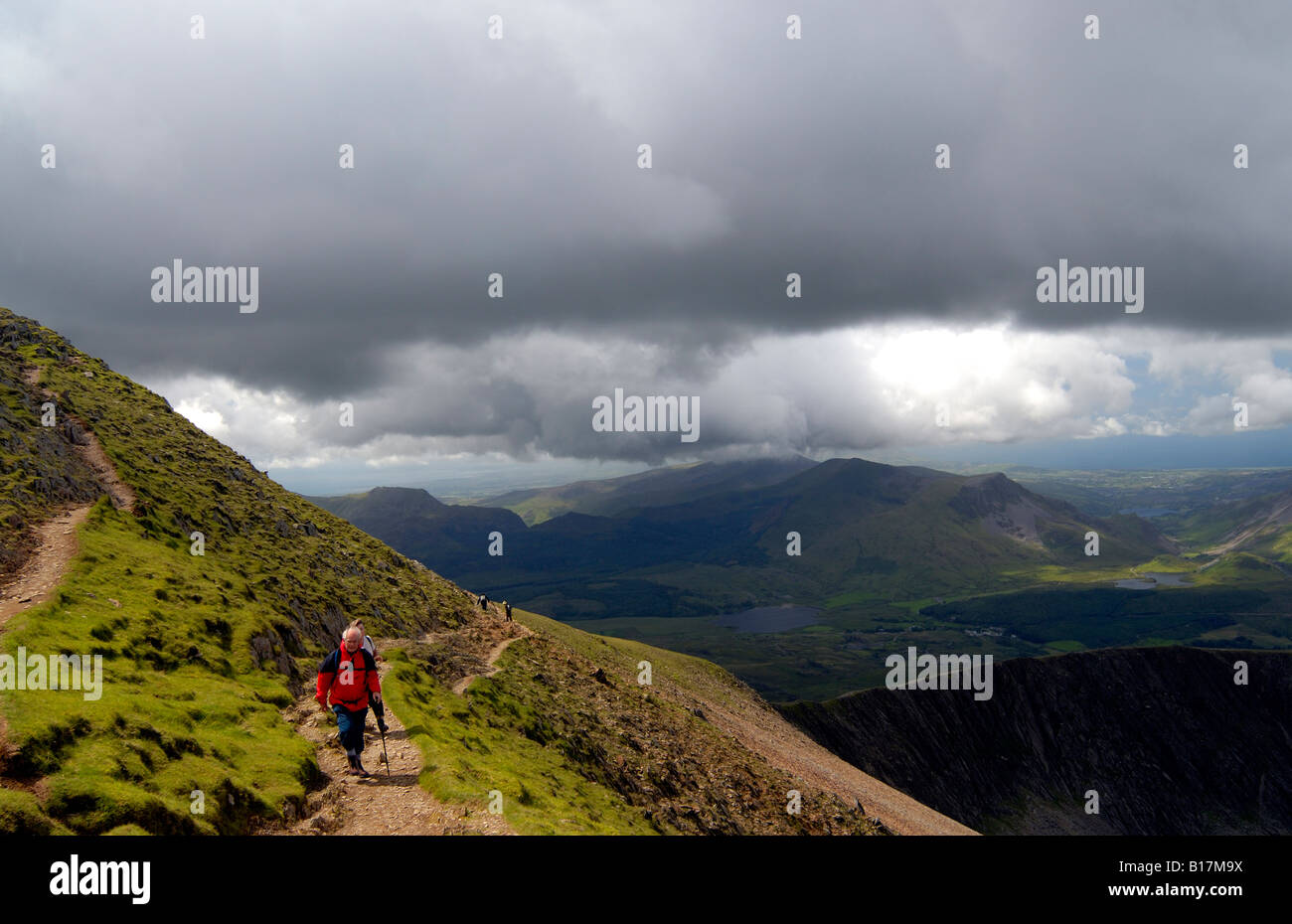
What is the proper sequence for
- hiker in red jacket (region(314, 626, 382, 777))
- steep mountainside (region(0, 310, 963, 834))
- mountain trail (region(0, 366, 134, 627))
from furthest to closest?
mountain trail (region(0, 366, 134, 627)) < hiker in red jacket (region(314, 626, 382, 777)) < steep mountainside (region(0, 310, 963, 834))

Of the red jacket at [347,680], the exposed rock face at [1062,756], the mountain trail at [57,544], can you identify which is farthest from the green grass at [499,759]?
the exposed rock face at [1062,756]

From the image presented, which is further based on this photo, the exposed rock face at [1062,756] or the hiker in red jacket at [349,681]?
the exposed rock face at [1062,756]

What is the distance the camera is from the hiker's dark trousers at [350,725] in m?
25.0

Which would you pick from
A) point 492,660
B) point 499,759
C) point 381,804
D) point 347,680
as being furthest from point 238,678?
point 492,660

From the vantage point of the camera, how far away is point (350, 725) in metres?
25.4

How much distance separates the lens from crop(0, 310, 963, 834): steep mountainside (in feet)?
72.3

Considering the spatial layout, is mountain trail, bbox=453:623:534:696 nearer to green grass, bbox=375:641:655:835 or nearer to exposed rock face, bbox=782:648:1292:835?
green grass, bbox=375:641:655:835

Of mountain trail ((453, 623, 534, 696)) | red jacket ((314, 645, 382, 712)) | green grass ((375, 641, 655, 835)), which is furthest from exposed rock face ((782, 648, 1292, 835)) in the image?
red jacket ((314, 645, 382, 712))

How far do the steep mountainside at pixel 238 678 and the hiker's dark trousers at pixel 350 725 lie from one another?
192cm

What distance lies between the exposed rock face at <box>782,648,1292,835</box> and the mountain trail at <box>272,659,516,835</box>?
12958 cm

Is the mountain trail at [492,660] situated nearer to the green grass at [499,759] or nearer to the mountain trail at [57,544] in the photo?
the green grass at [499,759]

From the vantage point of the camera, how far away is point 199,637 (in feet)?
119
